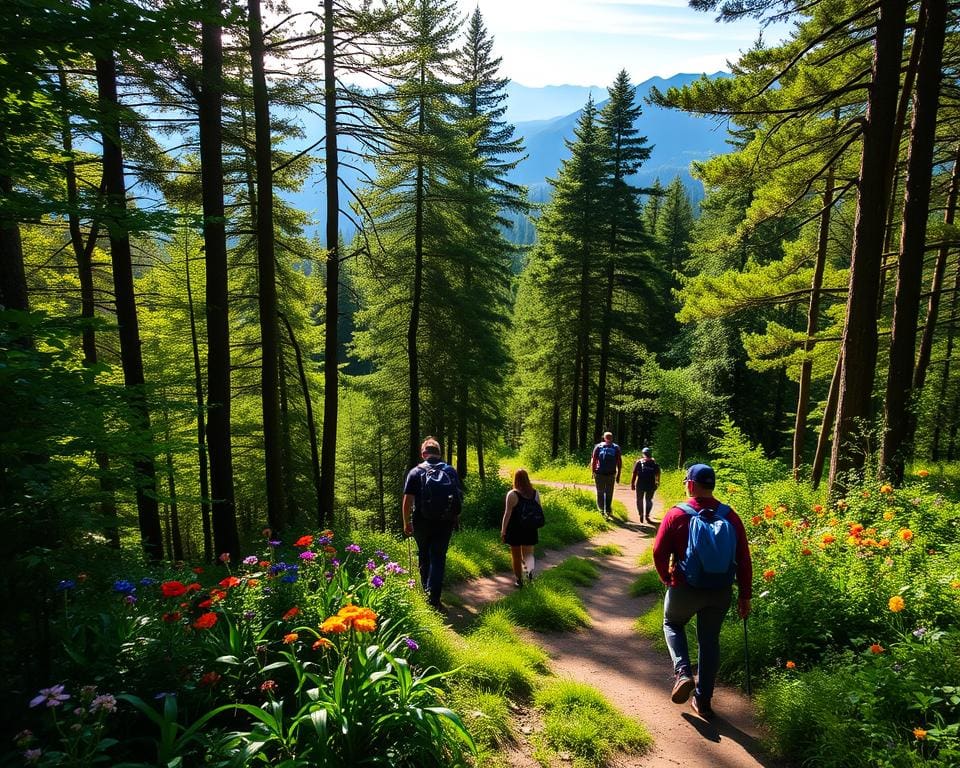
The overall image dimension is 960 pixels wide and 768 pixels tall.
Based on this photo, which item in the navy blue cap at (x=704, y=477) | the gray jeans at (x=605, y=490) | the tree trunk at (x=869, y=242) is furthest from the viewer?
the gray jeans at (x=605, y=490)

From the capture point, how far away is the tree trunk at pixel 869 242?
6664 mm

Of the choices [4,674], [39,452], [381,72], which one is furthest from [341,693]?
[381,72]

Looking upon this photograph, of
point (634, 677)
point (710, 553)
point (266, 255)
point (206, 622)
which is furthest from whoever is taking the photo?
point (266, 255)

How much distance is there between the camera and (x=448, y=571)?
7.66 metres

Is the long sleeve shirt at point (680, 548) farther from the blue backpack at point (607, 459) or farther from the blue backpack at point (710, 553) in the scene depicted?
the blue backpack at point (607, 459)

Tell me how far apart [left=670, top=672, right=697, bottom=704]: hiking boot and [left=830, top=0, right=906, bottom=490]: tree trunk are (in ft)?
15.6

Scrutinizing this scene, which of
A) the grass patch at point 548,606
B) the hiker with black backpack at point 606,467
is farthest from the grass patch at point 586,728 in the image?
the hiker with black backpack at point 606,467

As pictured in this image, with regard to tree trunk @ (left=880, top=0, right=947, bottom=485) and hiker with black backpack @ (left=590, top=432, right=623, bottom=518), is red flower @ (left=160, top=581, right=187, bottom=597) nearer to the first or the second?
tree trunk @ (left=880, top=0, right=947, bottom=485)

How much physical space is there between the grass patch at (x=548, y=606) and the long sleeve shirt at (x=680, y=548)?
7.66ft

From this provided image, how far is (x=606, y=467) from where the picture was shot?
482 inches

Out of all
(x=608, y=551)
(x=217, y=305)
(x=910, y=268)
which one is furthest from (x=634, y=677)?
(x=217, y=305)

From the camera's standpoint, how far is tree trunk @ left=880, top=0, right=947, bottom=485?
6922 millimetres

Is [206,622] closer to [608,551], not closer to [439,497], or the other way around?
[439,497]

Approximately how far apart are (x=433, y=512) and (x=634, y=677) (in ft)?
8.77
